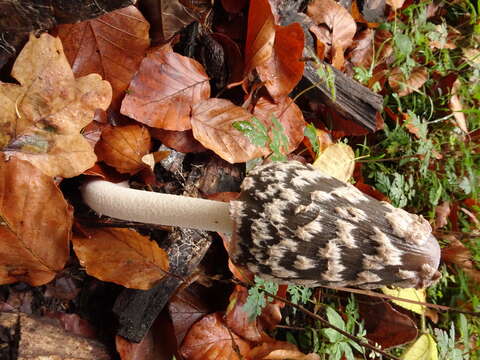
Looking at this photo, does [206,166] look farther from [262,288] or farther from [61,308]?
[61,308]

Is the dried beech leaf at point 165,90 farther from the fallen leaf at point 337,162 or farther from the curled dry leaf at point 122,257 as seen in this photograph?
the fallen leaf at point 337,162

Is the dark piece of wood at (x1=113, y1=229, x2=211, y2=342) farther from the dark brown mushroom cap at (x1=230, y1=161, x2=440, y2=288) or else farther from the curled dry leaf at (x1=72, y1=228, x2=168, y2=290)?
the dark brown mushroom cap at (x1=230, y1=161, x2=440, y2=288)

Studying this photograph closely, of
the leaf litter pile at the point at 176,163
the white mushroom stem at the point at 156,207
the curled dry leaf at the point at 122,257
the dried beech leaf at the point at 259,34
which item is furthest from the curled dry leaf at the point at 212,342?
the dried beech leaf at the point at 259,34

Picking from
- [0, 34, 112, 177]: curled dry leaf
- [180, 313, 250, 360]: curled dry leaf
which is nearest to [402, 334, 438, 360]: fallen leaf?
[180, 313, 250, 360]: curled dry leaf

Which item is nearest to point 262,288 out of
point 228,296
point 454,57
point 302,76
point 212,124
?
point 228,296

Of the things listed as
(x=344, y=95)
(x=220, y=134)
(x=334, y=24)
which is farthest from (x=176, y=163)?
(x=334, y=24)

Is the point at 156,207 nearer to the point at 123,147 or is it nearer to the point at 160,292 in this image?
the point at 123,147
